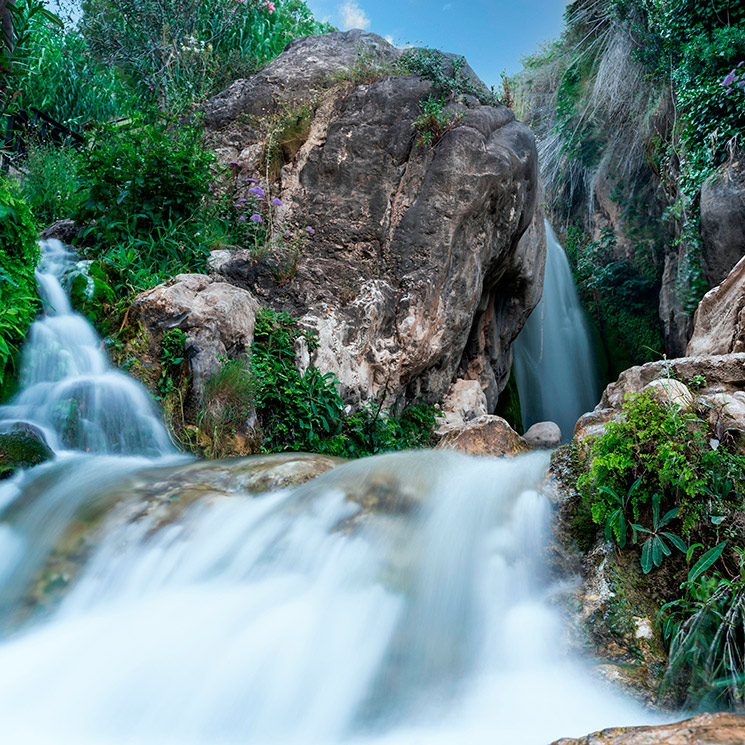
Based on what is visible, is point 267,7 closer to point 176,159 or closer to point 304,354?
point 176,159

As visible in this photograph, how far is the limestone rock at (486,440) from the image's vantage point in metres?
5.54

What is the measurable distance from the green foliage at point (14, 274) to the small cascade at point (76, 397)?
4.7 inches

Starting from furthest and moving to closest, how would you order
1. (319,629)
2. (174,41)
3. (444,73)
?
(174,41) < (444,73) < (319,629)

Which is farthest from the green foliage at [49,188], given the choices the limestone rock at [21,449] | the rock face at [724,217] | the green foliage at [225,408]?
the rock face at [724,217]

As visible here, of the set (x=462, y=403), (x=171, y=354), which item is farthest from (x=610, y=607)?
(x=462, y=403)

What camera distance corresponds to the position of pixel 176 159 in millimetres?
5902

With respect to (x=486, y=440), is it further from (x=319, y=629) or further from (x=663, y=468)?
(x=319, y=629)

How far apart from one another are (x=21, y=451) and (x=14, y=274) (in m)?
1.51

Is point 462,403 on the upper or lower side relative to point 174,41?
lower

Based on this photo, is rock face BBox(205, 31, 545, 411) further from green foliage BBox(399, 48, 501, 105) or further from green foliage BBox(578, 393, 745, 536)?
green foliage BBox(578, 393, 745, 536)

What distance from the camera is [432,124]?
734 cm

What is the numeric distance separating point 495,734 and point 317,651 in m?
0.76

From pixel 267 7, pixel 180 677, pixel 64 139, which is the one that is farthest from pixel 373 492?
pixel 267 7

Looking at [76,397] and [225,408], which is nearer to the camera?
[76,397]
